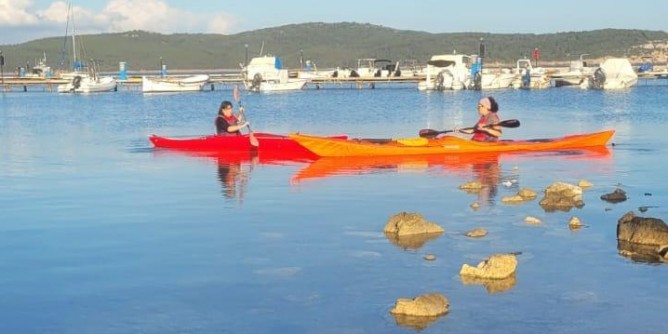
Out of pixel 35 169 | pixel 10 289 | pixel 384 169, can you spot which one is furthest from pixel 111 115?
pixel 10 289

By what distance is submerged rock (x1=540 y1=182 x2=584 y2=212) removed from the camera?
16438mm

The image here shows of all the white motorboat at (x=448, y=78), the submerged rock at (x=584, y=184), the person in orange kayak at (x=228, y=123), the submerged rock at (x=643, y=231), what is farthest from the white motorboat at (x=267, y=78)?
the submerged rock at (x=643, y=231)

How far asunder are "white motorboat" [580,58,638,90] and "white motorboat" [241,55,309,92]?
30928 mm

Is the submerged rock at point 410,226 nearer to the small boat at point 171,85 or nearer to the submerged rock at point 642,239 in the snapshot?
the submerged rock at point 642,239

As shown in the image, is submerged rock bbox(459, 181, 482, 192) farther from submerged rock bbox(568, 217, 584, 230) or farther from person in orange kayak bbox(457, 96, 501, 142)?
person in orange kayak bbox(457, 96, 501, 142)

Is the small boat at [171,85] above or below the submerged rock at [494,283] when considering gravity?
above

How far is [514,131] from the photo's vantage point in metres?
35.9

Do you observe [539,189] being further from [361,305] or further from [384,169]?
[361,305]

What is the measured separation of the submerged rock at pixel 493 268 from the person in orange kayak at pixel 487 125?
13.5 metres

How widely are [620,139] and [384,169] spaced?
1210 centimetres

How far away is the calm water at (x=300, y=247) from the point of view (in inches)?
400

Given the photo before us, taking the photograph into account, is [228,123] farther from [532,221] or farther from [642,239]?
[642,239]

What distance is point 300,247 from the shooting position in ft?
44.4

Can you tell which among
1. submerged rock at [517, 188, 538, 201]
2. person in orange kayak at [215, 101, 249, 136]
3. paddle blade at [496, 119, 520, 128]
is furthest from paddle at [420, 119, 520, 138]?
submerged rock at [517, 188, 538, 201]
